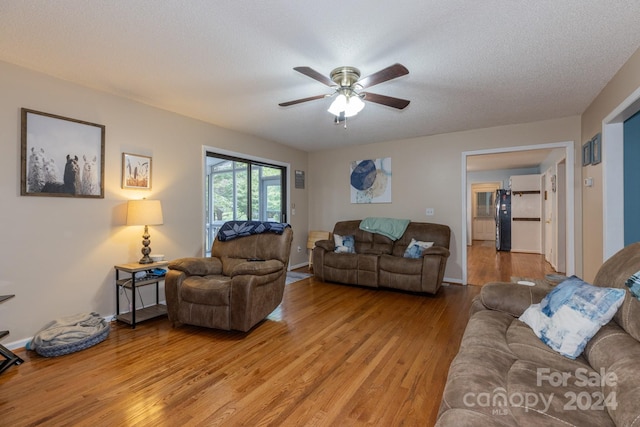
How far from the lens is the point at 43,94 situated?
270 centimetres

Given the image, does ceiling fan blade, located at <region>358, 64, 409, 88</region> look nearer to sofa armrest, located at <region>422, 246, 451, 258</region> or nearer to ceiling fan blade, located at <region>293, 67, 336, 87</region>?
ceiling fan blade, located at <region>293, 67, 336, 87</region>

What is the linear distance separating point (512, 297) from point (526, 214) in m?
7.10

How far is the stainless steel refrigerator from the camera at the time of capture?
8125 mm

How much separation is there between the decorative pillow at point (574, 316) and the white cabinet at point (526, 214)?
23.7 feet

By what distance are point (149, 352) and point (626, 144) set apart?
15.7 feet

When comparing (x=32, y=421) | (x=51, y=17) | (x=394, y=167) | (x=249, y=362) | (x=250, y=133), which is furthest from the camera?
(x=394, y=167)

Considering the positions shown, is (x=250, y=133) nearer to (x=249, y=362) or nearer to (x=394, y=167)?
(x=394, y=167)

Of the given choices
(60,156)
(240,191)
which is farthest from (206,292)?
(240,191)

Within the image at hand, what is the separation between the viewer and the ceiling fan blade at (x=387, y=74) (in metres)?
2.00

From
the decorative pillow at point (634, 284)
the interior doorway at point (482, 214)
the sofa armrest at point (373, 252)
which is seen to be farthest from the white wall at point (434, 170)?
the interior doorway at point (482, 214)

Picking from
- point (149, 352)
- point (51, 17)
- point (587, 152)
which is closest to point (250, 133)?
point (51, 17)

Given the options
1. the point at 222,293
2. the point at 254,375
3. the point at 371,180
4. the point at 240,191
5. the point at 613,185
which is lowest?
the point at 254,375

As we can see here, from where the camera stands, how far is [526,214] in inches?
307

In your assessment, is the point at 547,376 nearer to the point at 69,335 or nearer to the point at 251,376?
the point at 251,376
